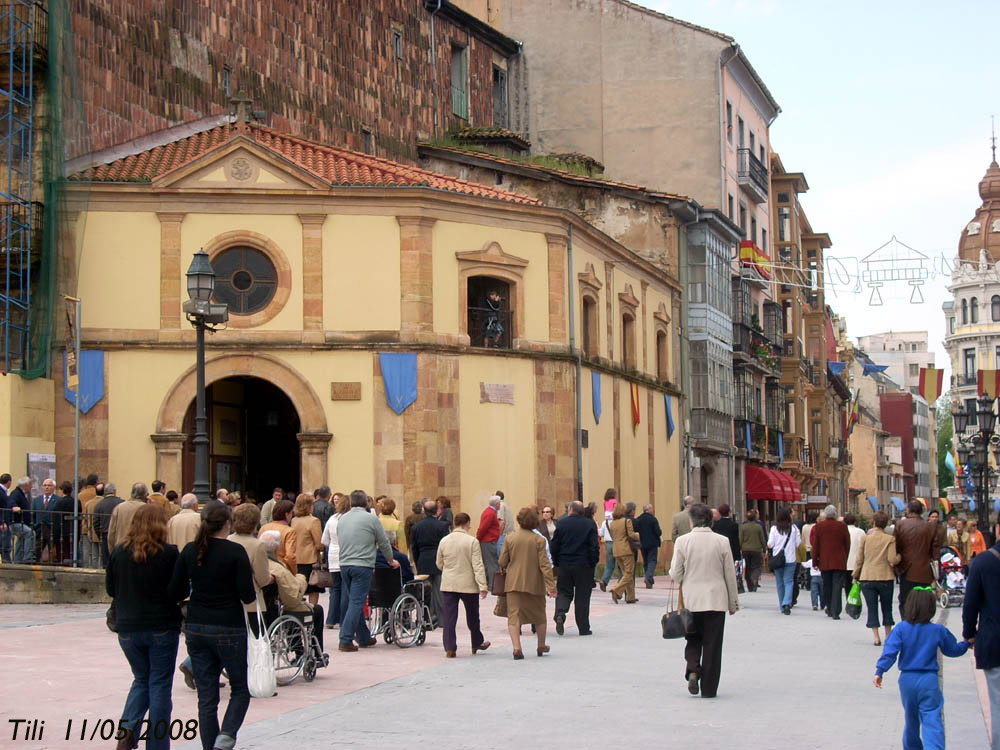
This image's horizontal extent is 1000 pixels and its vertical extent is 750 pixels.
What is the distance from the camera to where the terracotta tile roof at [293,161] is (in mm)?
28359

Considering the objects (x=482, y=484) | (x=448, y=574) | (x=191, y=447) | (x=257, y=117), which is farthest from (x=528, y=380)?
(x=448, y=574)

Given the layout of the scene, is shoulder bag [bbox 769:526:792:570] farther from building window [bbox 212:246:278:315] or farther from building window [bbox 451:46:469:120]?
building window [bbox 451:46:469:120]

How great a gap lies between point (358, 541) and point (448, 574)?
1039 millimetres

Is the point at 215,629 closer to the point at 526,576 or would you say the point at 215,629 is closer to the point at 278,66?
the point at 526,576

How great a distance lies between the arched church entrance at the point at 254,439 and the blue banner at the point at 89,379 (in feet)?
10.0

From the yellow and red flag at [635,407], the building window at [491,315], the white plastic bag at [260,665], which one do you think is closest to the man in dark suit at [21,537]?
the building window at [491,315]

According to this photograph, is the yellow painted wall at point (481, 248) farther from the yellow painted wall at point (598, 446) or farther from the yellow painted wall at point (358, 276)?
the yellow painted wall at point (598, 446)

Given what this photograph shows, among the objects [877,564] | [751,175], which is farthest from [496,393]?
[751,175]

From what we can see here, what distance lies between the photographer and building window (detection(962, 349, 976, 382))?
14425 centimetres

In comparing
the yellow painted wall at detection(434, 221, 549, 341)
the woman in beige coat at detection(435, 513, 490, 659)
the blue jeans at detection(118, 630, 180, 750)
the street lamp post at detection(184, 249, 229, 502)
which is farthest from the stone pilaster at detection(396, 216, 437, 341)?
the blue jeans at detection(118, 630, 180, 750)

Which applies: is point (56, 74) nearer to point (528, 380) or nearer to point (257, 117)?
point (257, 117)

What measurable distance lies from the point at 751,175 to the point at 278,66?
68.9 feet

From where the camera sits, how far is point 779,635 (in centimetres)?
1973

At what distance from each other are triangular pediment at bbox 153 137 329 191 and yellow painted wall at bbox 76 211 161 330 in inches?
43.6
